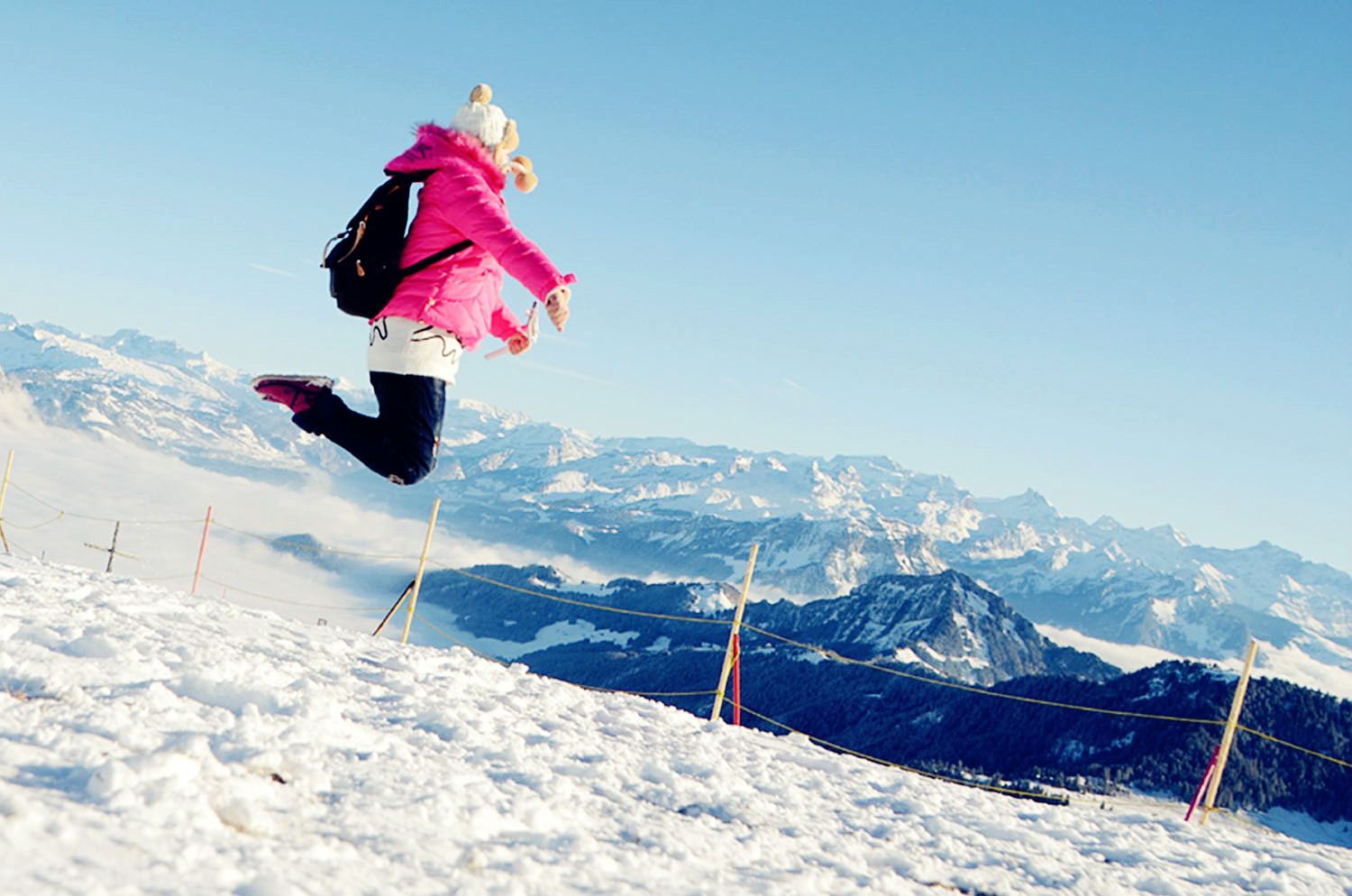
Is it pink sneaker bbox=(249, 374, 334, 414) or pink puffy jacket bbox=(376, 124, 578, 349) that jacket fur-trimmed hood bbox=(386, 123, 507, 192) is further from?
pink sneaker bbox=(249, 374, 334, 414)

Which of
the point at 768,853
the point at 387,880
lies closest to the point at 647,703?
the point at 768,853

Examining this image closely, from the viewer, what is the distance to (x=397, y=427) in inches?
160

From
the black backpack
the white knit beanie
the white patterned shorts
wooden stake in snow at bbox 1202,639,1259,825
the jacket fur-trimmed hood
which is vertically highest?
the white knit beanie

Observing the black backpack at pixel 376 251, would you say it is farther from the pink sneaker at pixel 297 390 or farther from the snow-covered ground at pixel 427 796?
the snow-covered ground at pixel 427 796

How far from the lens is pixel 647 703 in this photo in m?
6.21

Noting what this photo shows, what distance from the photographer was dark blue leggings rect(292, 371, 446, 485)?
3.99m

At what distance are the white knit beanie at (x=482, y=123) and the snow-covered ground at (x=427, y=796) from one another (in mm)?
2506

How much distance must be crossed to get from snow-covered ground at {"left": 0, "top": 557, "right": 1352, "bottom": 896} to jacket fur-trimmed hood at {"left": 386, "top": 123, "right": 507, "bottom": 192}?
7.41ft

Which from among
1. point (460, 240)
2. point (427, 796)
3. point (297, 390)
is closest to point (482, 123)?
point (460, 240)

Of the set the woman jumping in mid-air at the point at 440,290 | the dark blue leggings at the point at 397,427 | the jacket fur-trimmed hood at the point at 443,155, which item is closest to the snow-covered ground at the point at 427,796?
the dark blue leggings at the point at 397,427

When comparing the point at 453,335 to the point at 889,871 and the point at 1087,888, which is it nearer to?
the point at 889,871

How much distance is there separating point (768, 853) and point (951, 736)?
181m

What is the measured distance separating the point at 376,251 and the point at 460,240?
0.35 meters

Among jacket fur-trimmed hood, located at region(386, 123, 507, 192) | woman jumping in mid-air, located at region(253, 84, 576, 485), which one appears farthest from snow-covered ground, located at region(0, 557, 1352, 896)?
jacket fur-trimmed hood, located at region(386, 123, 507, 192)
